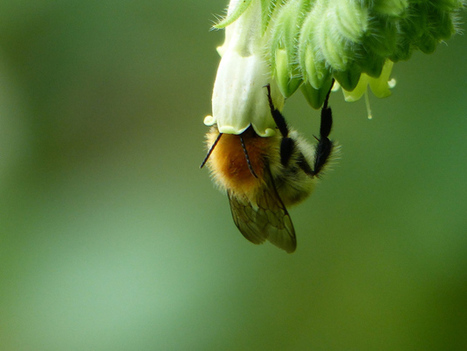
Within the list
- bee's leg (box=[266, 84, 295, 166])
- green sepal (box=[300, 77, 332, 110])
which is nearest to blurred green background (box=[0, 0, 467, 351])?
bee's leg (box=[266, 84, 295, 166])

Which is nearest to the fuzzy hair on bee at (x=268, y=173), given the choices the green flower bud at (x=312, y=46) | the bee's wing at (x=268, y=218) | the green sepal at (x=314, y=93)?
the bee's wing at (x=268, y=218)

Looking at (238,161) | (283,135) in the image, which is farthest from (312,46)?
(238,161)

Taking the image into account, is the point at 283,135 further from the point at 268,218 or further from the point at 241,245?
the point at 241,245

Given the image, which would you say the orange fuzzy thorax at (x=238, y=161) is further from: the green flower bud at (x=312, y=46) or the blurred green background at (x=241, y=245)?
the blurred green background at (x=241, y=245)

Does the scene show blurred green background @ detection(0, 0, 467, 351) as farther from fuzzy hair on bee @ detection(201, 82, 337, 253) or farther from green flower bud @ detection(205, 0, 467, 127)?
green flower bud @ detection(205, 0, 467, 127)

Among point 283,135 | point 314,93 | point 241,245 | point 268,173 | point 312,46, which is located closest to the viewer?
point 312,46

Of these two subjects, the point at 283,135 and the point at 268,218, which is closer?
the point at 283,135
